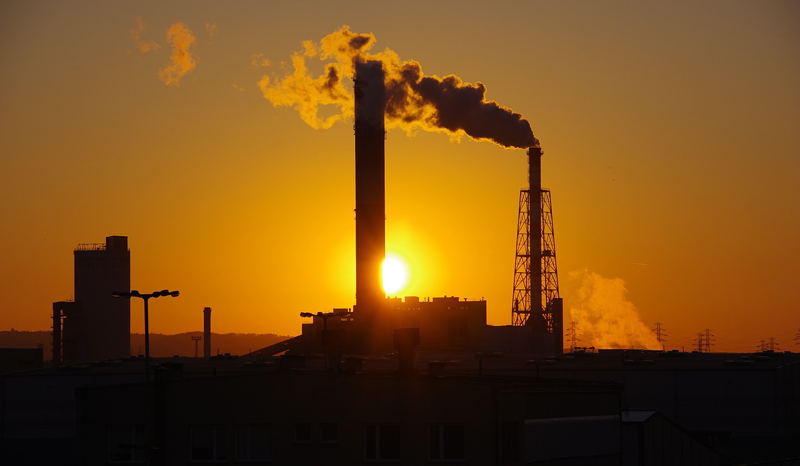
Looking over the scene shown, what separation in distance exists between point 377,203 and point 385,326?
930cm

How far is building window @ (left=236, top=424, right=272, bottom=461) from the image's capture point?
136 ft

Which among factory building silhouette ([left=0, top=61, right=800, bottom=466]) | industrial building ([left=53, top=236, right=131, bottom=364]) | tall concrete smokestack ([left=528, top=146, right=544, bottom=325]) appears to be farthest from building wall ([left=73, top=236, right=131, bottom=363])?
factory building silhouette ([left=0, top=61, right=800, bottom=466])

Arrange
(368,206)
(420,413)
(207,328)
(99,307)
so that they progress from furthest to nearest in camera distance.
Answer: (207,328) → (99,307) → (368,206) → (420,413)

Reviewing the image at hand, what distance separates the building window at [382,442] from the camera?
135 ft

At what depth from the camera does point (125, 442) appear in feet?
139

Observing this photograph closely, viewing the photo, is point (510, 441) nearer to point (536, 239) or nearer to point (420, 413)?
point (420, 413)

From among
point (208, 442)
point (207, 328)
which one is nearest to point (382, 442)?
point (208, 442)

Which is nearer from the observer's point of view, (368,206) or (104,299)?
(368,206)

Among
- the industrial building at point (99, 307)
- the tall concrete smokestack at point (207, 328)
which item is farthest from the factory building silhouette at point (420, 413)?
the tall concrete smokestack at point (207, 328)

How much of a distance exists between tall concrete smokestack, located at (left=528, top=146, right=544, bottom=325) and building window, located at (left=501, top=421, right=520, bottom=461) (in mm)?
72833

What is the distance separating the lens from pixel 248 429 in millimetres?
41812

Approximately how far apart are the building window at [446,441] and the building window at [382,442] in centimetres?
117

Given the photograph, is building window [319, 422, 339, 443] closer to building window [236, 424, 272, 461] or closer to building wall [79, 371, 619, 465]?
building wall [79, 371, 619, 465]

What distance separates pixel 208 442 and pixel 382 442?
591 cm
